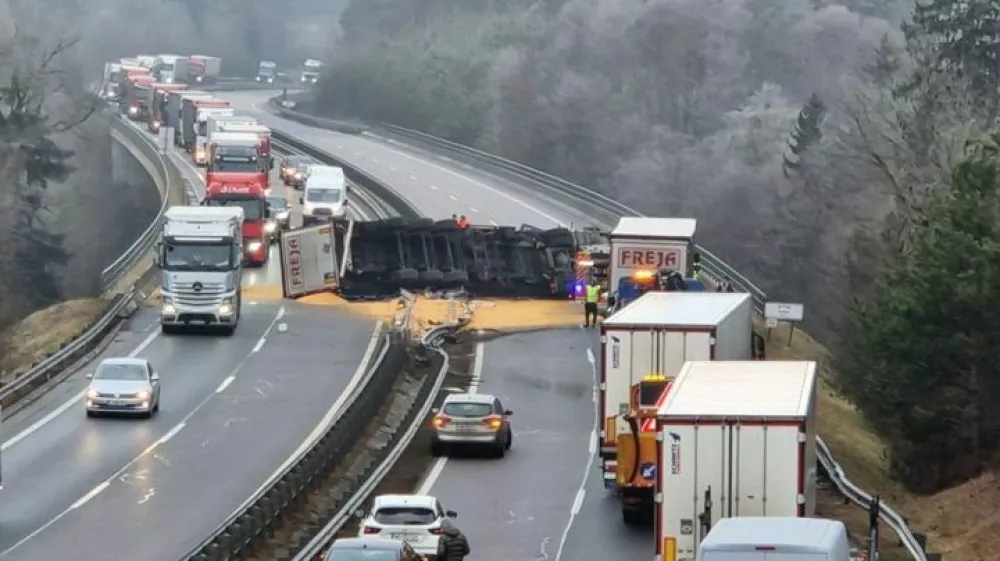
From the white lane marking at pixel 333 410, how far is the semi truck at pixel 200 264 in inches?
154

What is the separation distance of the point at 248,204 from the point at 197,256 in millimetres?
12874

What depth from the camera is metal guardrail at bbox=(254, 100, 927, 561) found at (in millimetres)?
28516

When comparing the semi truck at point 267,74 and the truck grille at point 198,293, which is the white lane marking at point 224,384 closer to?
the truck grille at point 198,293

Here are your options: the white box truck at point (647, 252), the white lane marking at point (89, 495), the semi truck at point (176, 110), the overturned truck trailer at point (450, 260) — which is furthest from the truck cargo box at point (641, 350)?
the semi truck at point (176, 110)

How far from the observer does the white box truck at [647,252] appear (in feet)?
172

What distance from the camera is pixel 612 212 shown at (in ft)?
261

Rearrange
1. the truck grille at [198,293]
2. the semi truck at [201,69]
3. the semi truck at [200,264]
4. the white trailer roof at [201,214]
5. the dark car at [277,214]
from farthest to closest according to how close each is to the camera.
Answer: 1. the semi truck at [201,69]
2. the dark car at [277,214]
3. the truck grille at [198,293]
4. the white trailer roof at [201,214]
5. the semi truck at [200,264]

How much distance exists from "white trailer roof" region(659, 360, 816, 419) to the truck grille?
25.1 m

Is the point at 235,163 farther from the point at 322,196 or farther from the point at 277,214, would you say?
the point at 322,196

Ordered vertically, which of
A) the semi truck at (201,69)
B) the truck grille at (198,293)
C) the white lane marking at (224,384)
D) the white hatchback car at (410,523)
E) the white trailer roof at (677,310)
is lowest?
the semi truck at (201,69)

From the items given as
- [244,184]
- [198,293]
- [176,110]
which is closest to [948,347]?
[198,293]

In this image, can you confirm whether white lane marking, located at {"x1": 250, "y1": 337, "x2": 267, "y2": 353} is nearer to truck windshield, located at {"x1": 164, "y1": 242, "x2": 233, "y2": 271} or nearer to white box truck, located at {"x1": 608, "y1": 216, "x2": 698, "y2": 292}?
truck windshield, located at {"x1": 164, "y1": 242, "x2": 233, "y2": 271}

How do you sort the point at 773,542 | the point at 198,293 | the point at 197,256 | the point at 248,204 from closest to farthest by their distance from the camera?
the point at 773,542, the point at 197,256, the point at 198,293, the point at 248,204

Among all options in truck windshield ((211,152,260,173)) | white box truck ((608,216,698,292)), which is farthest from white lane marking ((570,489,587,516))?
truck windshield ((211,152,260,173))
